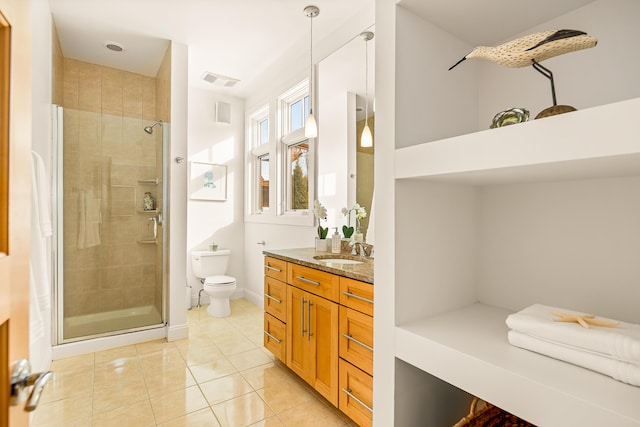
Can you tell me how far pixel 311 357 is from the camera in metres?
2.03

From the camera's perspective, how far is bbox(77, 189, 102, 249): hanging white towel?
298cm

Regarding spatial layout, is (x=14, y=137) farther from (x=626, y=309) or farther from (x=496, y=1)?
(x=626, y=309)

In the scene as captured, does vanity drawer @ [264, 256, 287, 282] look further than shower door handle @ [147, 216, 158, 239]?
No

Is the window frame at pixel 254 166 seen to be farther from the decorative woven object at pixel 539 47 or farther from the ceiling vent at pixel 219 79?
the decorative woven object at pixel 539 47

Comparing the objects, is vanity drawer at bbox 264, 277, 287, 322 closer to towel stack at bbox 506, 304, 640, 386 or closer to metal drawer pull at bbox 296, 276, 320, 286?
metal drawer pull at bbox 296, 276, 320, 286

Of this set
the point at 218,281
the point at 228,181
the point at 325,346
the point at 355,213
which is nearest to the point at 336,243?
the point at 355,213

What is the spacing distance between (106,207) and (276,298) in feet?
6.66

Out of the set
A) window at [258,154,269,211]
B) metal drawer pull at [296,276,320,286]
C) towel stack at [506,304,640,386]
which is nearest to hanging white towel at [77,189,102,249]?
window at [258,154,269,211]

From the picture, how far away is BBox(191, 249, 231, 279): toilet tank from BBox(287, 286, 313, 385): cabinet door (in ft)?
6.57

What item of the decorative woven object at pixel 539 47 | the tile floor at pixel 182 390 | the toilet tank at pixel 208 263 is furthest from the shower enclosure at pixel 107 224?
the decorative woven object at pixel 539 47

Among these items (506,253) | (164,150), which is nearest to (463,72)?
(506,253)

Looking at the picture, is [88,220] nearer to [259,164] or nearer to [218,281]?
[218,281]

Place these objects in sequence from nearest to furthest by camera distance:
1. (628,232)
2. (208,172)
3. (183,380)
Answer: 1. (628,232)
2. (183,380)
3. (208,172)

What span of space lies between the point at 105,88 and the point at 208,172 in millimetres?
1450
